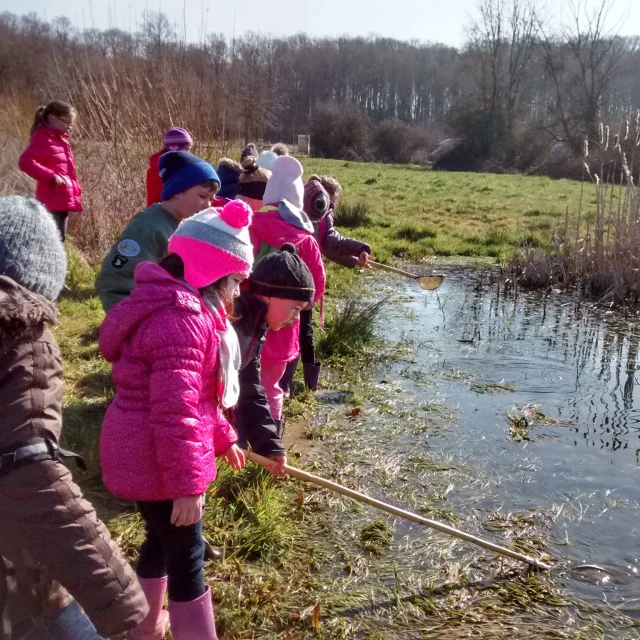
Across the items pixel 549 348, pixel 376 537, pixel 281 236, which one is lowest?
pixel 376 537

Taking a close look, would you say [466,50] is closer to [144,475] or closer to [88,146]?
[88,146]

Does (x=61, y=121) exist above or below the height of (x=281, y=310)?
above

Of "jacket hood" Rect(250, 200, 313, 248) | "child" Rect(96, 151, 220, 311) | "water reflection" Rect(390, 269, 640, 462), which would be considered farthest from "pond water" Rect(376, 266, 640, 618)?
"child" Rect(96, 151, 220, 311)

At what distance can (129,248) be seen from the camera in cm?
319

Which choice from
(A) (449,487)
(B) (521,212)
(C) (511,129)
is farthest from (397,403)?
(C) (511,129)

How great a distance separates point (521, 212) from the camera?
49.8 ft

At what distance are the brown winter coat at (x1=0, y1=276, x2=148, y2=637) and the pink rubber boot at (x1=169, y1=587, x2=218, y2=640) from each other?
→ 1.14 ft

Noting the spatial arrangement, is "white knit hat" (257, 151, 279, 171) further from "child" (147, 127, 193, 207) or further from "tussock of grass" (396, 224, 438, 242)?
"tussock of grass" (396, 224, 438, 242)

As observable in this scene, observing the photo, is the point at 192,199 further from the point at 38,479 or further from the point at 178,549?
the point at 38,479

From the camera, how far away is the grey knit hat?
5.44ft

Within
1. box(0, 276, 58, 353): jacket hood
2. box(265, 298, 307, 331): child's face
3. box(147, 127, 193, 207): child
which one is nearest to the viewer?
box(0, 276, 58, 353): jacket hood

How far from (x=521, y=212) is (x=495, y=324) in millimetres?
9119

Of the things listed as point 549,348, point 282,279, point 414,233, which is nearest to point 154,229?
point 282,279

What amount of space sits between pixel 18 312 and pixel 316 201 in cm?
317
